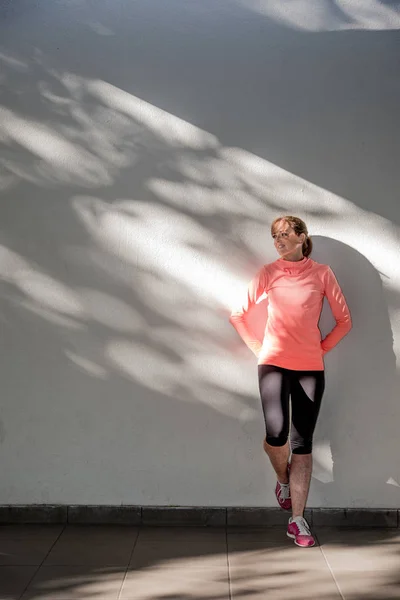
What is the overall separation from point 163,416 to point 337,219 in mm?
1359

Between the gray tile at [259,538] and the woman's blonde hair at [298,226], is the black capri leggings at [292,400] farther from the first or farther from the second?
the woman's blonde hair at [298,226]

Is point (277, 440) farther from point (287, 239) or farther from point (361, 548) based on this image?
point (287, 239)

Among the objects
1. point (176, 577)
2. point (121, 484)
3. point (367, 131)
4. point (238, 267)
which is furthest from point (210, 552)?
point (367, 131)

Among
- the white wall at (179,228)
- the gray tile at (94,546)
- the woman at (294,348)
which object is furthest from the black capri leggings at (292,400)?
the gray tile at (94,546)

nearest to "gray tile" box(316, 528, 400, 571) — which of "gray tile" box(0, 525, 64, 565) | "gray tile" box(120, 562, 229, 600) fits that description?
"gray tile" box(120, 562, 229, 600)

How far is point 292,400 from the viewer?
161 inches

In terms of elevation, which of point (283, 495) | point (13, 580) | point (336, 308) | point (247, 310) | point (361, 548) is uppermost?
point (336, 308)

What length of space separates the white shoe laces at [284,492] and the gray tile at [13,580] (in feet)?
4.18

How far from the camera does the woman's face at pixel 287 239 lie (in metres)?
4.04

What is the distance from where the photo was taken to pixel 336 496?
4273 millimetres

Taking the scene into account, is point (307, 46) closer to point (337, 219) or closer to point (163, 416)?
point (337, 219)

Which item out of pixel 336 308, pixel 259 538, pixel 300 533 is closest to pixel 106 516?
pixel 259 538

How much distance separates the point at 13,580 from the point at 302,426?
153 centimetres

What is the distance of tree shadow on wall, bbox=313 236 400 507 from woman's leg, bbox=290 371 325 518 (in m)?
0.23
